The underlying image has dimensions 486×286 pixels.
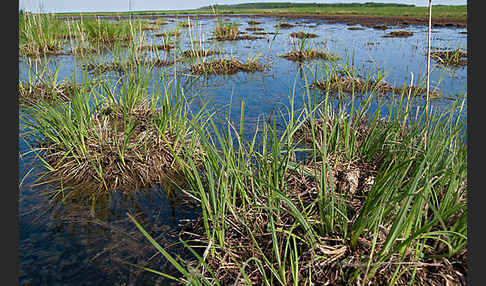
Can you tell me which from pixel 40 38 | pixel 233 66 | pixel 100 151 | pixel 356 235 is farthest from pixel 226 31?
pixel 356 235

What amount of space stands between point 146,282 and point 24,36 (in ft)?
39.7

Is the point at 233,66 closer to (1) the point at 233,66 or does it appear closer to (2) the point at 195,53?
(1) the point at 233,66

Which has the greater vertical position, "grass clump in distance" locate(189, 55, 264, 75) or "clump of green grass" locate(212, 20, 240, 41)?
"clump of green grass" locate(212, 20, 240, 41)

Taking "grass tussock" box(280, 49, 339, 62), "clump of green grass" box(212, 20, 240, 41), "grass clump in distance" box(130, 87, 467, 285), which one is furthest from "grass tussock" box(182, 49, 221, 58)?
"grass clump in distance" box(130, 87, 467, 285)

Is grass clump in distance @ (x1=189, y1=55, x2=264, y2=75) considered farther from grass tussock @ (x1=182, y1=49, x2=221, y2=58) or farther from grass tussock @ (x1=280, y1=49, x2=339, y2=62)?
grass tussock @ (x1=280, y1=49, x2=339, y2=62)

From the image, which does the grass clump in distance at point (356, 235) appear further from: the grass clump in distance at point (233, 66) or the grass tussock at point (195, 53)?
the grass clump in distance at point (233, 66)

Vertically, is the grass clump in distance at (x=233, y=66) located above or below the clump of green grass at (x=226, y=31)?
below

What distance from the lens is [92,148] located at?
3.57 metres

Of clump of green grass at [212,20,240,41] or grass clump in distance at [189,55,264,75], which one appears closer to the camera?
grass clump in distance at [189,55,264,75]

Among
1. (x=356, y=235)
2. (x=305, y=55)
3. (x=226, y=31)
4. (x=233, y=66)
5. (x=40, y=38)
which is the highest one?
(x=226, y=31)

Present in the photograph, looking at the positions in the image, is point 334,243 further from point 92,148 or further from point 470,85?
point 92,148

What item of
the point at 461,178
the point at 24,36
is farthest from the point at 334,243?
the point at 24,36

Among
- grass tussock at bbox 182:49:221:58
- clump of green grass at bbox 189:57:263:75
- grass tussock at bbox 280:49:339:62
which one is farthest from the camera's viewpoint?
grass tussock at bbox 280:49:339:62

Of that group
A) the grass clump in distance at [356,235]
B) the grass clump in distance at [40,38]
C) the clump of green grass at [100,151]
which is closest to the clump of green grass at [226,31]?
the grass clump in distance at [40,38]
